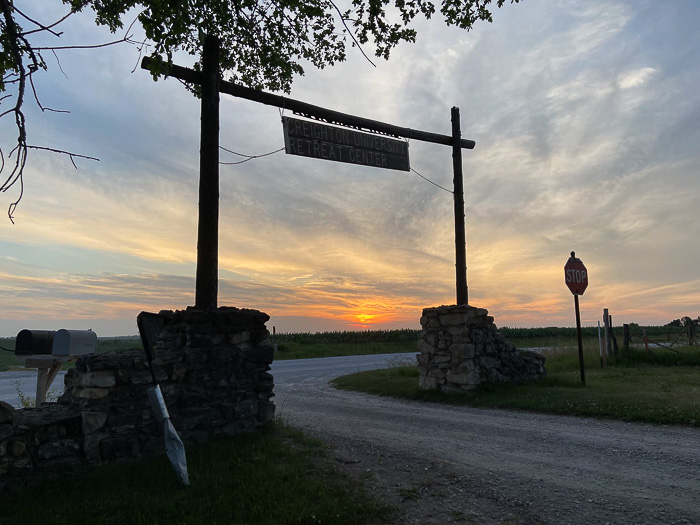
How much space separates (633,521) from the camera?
4.35 metres

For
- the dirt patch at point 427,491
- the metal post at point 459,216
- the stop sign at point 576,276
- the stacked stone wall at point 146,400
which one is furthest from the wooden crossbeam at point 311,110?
the dirt patch at point 427,491

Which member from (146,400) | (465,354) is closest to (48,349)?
(146,400)

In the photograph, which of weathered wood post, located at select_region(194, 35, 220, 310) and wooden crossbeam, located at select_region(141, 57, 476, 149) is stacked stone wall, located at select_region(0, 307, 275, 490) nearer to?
weathered wood post, located at select_region(194, 35, 220, 310)

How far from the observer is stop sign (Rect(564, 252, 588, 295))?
13250mm

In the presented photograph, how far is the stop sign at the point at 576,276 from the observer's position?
522 inches

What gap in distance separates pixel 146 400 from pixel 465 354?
25.6 ft

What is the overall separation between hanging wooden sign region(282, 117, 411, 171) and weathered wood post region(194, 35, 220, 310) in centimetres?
179

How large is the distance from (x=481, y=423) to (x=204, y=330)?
17.0 ft

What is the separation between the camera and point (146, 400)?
6.34 m

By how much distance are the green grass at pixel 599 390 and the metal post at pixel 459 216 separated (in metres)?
2.69

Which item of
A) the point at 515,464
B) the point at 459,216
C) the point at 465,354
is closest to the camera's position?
the point at 515,464

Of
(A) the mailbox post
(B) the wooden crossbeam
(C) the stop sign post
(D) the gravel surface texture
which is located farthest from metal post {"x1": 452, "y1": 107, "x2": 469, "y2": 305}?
(A) the mailbox post

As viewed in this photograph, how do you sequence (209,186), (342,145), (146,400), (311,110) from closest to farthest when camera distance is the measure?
(146,400)
(209,186)
(311,110)
(342,145)

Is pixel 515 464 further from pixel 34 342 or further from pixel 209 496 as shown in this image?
pixel 34 342
